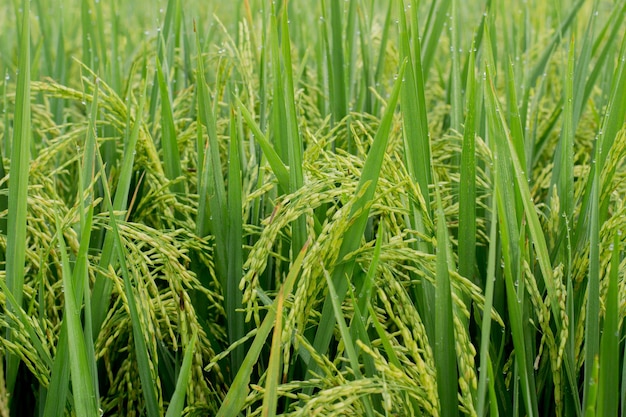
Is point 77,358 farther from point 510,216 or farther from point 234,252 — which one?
point 510,216

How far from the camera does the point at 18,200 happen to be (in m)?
1.09

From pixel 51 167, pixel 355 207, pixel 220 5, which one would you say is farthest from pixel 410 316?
pixel 220 5

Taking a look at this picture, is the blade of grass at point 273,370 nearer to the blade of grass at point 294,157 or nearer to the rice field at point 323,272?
the rice field at point 323,272

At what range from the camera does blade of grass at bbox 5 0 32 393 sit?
1.08 metres

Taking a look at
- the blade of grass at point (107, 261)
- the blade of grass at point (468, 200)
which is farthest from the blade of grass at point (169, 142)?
the blade of grass at point (468, 200)

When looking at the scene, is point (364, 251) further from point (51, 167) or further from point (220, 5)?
point (220, 5)

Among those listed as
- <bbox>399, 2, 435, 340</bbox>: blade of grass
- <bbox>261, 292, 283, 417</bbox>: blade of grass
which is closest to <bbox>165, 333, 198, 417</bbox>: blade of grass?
<bbox>261, 292, 283, 417</bbox>: blade of grass

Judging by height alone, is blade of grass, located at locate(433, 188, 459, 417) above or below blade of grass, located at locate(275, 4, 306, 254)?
below

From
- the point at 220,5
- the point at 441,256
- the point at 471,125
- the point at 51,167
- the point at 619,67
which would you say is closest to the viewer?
the point at 441,256

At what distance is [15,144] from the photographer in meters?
1.12

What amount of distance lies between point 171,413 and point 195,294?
29 centimetres

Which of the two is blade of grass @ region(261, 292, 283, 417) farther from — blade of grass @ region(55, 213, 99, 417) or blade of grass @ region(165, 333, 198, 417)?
blade of grass @ region(55, 213, 99, 417)

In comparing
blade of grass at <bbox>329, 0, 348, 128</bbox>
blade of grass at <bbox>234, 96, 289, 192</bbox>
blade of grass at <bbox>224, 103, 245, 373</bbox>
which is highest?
blade of grass at <bbox>329, 0, 348, 128</bbox>

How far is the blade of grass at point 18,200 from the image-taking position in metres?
1.08
